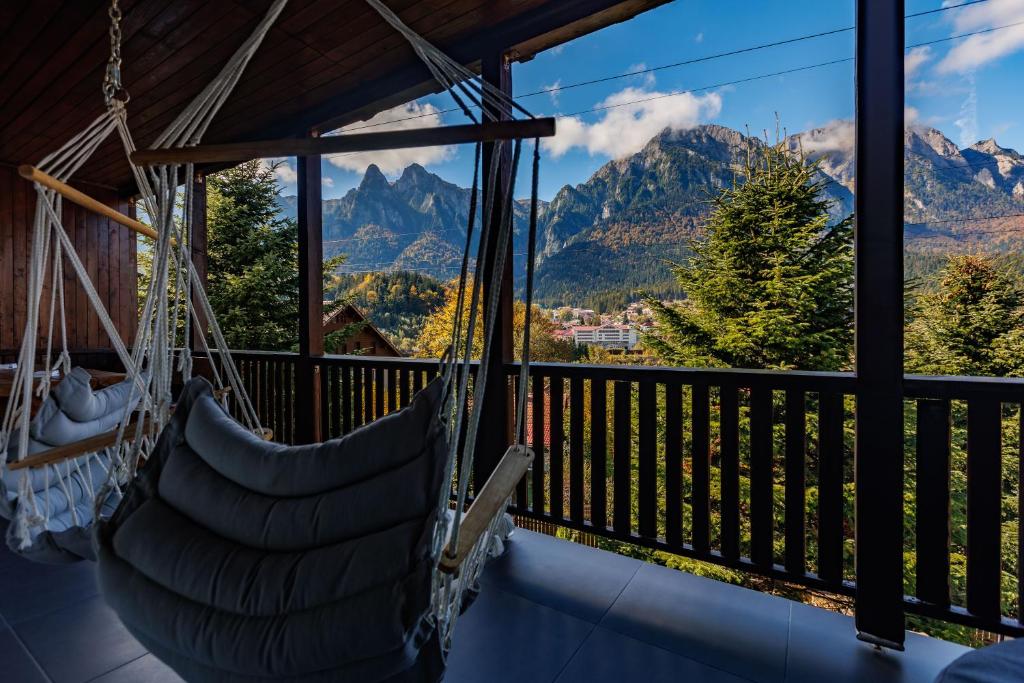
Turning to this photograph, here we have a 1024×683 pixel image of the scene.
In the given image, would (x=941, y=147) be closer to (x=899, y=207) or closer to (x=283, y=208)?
(x=899, y=207)

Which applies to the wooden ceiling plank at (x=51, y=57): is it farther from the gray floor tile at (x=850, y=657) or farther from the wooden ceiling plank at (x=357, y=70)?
the gray floor tile at (x=850, y=657)

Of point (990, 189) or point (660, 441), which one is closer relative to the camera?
point (990, 189)

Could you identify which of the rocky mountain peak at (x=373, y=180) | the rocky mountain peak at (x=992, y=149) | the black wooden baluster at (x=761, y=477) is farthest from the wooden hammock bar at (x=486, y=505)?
the rocky mountain peak at (x=373, y=180)

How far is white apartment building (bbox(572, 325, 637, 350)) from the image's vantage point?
19.0 ft

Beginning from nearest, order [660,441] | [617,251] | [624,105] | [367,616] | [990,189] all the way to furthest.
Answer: [367,616] < [990,189] < [660,441] < [617,251] < [624,105]

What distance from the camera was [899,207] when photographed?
1.58 meters

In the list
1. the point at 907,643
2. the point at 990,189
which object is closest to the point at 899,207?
the point at 907,643

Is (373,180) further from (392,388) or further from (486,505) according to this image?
(486,505)

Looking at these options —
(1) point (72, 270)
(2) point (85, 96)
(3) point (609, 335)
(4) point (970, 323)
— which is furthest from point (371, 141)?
(4) point (970, 323)

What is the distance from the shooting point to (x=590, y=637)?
168cm

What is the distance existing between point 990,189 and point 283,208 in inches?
367

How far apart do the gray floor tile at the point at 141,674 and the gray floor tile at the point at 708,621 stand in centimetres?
139

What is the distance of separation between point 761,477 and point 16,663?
2.61 m

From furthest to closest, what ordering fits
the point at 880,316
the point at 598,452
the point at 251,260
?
1. the point at 251,260
2. the point at 598,452
3. the point at 880,316
